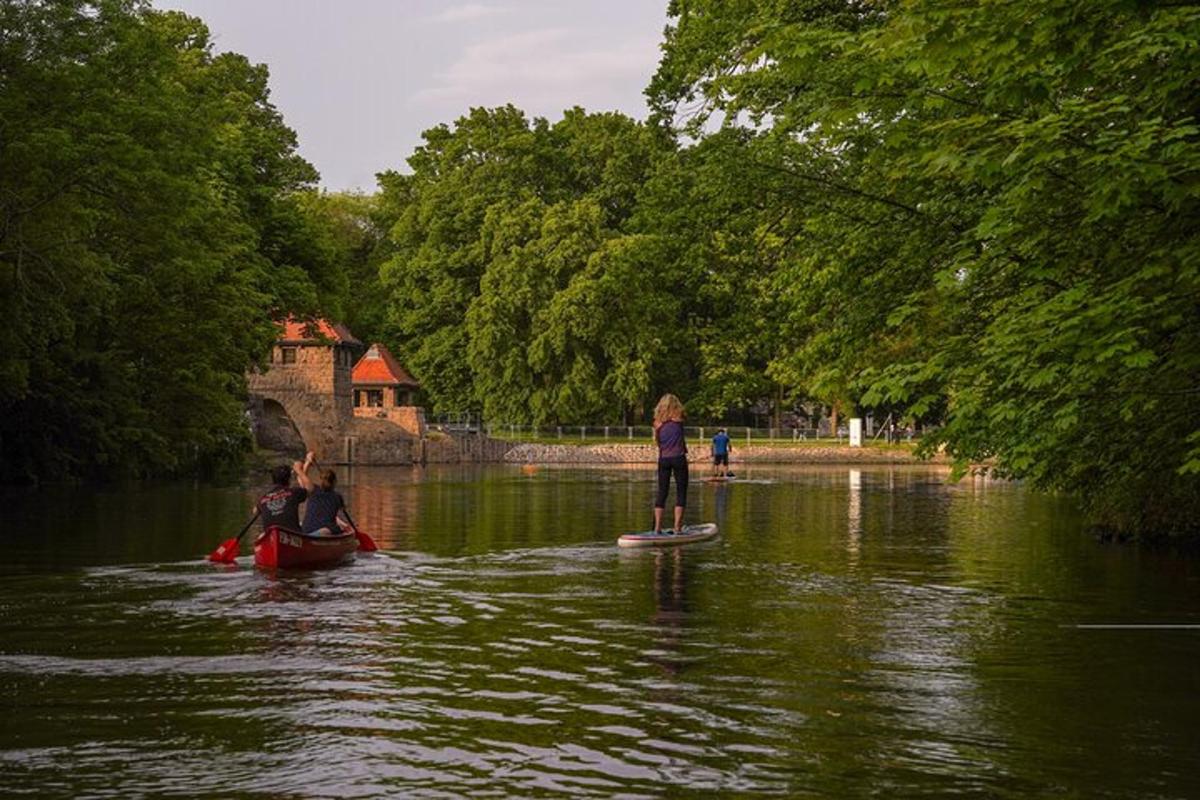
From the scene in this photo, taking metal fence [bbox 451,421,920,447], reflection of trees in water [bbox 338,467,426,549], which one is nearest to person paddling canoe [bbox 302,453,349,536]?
reflection of trees in water [bbox 338,467,426,549]

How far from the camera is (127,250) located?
41.7 metres

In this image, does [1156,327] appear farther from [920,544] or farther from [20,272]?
[20,272]

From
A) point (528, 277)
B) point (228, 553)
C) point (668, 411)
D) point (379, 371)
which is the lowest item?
point (228, 553)

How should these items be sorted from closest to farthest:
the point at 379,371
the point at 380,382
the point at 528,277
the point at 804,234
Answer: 1. the point at 804,234
2. the point at 528,277
3. the point at 380,382
4. the point at 379,371

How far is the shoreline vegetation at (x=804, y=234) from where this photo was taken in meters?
12.8

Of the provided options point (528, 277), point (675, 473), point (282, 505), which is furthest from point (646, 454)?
point (282, 505)

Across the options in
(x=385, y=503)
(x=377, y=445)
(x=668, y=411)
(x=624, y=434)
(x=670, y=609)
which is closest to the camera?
(x=670, y=609)

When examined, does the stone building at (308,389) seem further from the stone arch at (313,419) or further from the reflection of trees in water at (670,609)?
the reflection of trees in water at (670,609)

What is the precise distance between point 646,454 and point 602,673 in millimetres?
79351

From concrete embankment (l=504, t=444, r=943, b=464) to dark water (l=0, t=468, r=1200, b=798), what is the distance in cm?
6488

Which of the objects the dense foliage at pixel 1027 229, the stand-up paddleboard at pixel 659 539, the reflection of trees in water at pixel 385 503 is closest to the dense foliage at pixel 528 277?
the reflection of trees in water at pixel 385 503

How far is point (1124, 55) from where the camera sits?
497 inches

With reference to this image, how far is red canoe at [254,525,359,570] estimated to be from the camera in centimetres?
1958

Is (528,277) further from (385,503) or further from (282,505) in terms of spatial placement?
(282,505)
